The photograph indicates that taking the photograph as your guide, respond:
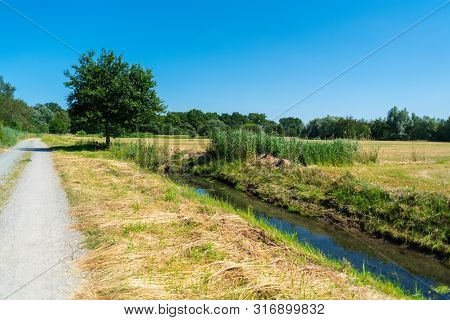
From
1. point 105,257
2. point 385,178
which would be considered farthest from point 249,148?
point 105,257

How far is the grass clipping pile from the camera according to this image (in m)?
5.09

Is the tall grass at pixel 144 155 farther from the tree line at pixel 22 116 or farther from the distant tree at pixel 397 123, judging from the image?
the distant tree at pixel 397 123

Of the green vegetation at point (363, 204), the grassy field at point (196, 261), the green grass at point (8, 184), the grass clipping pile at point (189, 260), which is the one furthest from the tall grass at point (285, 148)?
the grassy field at point (196, 261)

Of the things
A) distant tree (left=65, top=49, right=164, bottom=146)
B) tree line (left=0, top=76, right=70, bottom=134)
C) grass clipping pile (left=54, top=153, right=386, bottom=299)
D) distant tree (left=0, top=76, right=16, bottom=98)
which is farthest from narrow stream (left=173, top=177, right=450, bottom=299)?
distant tree (left=0, top=76, right=16, bottom=98)

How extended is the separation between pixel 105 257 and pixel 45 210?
4.34 meters

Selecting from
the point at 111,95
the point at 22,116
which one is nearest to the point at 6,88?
the point at 22,116

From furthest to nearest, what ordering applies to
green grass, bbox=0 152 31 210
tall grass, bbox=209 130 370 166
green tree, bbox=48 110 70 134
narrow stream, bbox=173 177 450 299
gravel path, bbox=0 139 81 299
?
green tree, bbox=48 110 70 134 < tall grass, bbox=209 130 370 166 < green grass, bbox=0 152 31 210 < narrow stream, bbox=173 177 450 299 < gravel path, bbox=0 139 81 299

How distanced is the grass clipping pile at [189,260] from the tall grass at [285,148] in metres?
12.4

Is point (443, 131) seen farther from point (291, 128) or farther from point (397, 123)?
point (291, 128)

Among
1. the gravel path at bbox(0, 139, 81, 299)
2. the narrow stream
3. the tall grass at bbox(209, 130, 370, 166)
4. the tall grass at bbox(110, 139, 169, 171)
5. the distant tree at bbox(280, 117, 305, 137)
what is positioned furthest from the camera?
the distant tree at bbox(280, 117, 305, 137)

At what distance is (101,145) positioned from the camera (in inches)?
1369

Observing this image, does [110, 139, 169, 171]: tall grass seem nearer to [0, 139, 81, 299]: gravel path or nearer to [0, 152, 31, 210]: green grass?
[0, 152, 31, 210]: green grass

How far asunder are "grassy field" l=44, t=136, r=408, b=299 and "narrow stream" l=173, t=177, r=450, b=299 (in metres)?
1.57

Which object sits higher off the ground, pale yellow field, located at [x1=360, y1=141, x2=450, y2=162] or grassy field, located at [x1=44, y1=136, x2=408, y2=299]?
pale yellow field, located at [x1=360, y1=141, x2=450, y2=162]
